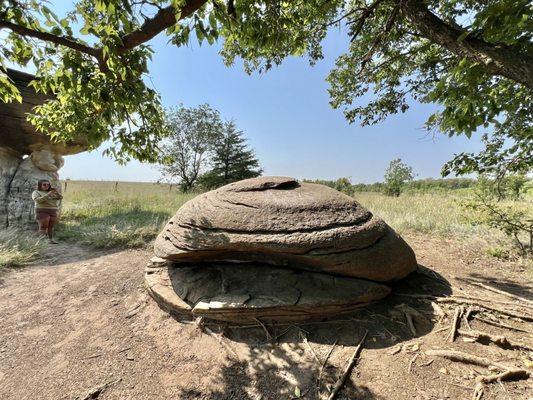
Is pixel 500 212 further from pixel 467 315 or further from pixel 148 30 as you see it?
pixel 148 30

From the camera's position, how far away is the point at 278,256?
3.04 metres

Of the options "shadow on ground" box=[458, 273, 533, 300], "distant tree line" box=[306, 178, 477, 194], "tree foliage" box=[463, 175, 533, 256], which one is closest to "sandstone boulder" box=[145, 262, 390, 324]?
"shadow on ground" box=[458, 273, 533, 300]

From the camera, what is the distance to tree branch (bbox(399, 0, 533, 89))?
2559 mm

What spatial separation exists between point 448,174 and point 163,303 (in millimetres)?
5353

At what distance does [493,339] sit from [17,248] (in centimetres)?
845

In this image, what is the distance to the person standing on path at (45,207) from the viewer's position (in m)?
7.00

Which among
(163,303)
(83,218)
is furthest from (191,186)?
(163,303)

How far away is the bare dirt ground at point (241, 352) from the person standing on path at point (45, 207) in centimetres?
392

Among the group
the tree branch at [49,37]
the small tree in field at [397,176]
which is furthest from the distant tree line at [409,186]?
the tree branch at [49,37]

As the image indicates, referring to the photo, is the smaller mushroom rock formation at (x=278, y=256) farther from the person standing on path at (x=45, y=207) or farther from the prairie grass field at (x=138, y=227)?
the person standing on path at (x=45, y=207)

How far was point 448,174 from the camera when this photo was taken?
16.1ft

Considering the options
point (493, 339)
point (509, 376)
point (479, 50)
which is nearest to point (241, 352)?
point (509, 376)

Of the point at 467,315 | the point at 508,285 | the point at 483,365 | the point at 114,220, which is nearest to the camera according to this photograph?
the point at 483,365

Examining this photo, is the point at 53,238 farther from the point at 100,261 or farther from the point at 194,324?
the point at 194,324
